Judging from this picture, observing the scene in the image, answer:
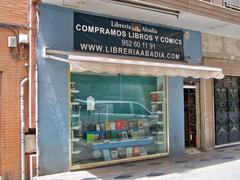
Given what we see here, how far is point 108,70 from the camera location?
9.43 m

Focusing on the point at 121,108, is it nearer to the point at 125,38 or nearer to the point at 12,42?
the point at 125,38

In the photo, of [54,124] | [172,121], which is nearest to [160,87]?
[172,121]

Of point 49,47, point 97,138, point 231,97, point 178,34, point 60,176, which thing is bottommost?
point 60,176

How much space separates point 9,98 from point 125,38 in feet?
13.5

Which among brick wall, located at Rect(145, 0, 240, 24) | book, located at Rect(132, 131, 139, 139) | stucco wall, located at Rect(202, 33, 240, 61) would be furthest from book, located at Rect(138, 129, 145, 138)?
brick wall, located at Rect(145, 0, 240, 24)

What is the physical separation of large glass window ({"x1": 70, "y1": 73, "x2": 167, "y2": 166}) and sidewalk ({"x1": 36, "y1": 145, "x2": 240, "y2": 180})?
57 centimetres

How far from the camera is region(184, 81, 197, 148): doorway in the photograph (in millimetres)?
14250

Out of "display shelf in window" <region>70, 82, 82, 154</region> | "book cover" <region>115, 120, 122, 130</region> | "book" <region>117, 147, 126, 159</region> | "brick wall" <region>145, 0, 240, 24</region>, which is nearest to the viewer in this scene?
"display shelf in window" <region>70, 82, 82, 154</region>

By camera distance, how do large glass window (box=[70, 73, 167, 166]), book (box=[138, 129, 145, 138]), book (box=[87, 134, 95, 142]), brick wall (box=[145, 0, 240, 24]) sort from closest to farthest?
Result: large glass window (box=[70, 73, 167, 166]) < book (box=[87, 134, 95, 142]) < brick wall (box=[145, 0, 240, 24]) < book (box=[138, 129, 145, 138])

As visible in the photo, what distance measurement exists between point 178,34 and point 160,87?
6.59ft

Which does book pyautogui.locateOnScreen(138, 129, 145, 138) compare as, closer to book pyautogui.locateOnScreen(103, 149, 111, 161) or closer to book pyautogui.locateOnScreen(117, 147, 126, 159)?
book pyautogui.locateOnScreen(117, 147, 126, 159)

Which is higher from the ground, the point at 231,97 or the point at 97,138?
the point at 231,97

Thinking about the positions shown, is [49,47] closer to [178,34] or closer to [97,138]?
[97,138]

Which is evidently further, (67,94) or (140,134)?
(140,134)
